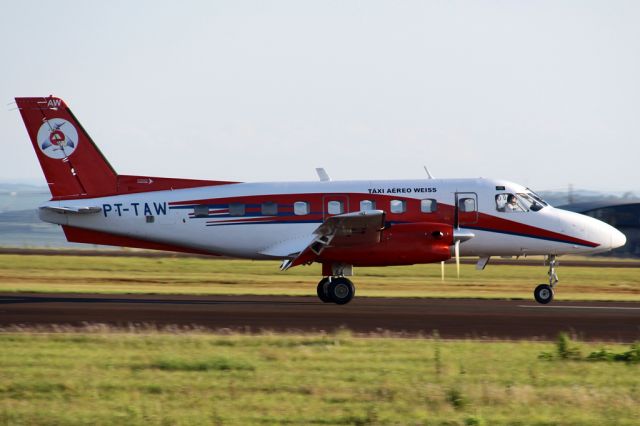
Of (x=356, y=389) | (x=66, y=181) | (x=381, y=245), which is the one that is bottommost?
(x=356, y=389)

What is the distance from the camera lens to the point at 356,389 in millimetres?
11797

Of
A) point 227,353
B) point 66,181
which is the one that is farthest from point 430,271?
point 227,353

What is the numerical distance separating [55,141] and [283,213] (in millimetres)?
6185

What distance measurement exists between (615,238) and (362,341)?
11335mm

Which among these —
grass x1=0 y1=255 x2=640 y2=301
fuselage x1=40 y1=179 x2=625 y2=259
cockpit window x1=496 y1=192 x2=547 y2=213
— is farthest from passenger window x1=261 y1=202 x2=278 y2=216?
cockpit window x1=496 y1=192 x2=547 y2=213

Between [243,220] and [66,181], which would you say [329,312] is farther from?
[66,181]

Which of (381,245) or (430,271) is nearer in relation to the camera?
(381,245)

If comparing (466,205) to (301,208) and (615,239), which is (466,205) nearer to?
(301,208)

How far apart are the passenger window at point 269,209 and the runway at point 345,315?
2.17 metres

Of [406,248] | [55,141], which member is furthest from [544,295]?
[55,141]

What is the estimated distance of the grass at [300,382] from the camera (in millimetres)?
10320

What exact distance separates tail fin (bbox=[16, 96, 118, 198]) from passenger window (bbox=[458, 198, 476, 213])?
28.5 ft

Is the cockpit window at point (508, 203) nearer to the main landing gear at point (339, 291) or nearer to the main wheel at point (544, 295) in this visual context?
the main wheel at point (544, 295)

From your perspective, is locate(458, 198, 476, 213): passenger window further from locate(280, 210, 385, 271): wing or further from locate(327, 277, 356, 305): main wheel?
locate(327, 277, 356, 305): main wheel
